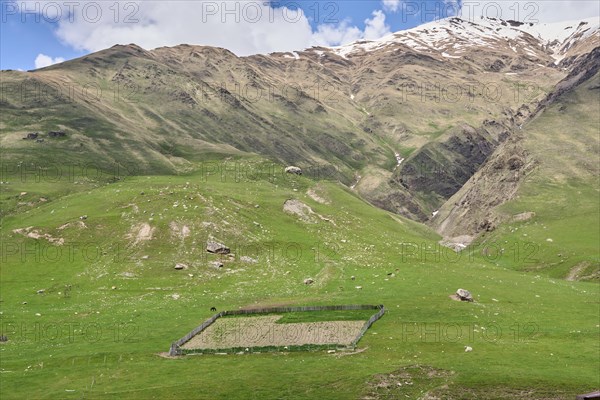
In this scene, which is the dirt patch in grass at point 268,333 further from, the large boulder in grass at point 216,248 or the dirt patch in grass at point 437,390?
the large boulder in grass at point 216,248

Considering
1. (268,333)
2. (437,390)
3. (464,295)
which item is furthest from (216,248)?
(437,390)

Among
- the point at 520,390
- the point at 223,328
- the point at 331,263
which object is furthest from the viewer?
the point at 331,263

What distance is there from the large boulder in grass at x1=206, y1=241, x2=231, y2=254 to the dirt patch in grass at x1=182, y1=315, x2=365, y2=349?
34.2m

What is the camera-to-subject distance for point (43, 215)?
123438mm

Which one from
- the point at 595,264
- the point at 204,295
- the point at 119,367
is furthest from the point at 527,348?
the point at 595,264

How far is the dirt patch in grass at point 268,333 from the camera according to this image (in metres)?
61.9

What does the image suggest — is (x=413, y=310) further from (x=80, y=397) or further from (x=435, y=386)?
(x=80, y=397)

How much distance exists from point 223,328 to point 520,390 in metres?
38.2

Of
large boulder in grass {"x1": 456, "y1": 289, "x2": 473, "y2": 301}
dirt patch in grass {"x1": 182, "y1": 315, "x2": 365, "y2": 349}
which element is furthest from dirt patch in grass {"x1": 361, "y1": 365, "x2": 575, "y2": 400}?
large boulder in grass {"x1": 456, "y1": 289, "x2": 473, "y2": 301}

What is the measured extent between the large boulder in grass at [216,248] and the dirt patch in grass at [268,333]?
34164 millimetres

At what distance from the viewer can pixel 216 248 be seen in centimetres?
10725

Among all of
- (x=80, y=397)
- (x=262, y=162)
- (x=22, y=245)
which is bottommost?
(x=80, y=397)

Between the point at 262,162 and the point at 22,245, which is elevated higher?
the point at 262,162

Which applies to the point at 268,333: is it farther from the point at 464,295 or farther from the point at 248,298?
the point at 464,295
